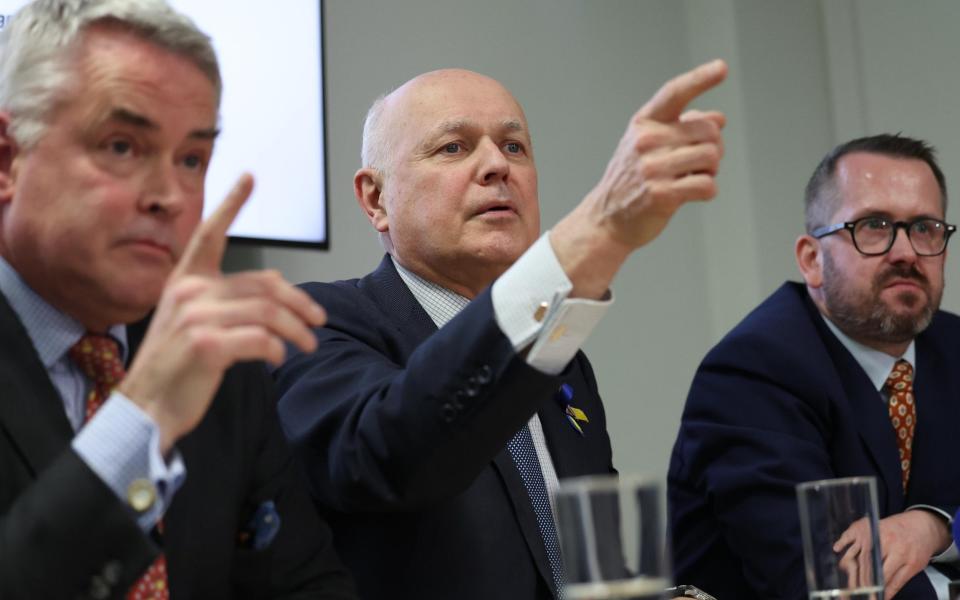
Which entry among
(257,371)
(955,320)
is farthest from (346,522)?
(955,320)

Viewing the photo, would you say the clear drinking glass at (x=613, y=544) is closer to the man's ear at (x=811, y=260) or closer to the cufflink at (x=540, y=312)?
the cufflink at (x=540, y=312)

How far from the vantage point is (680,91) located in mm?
1412

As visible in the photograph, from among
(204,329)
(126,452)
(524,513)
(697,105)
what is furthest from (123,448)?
(697,105)

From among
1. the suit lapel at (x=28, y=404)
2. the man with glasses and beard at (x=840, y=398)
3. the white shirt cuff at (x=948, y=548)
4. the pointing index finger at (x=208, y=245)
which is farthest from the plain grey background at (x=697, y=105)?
the pointing index finger at (x=208, y=245)

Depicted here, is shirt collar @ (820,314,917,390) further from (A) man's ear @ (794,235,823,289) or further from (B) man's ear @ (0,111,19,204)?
(B) man's ear @ (0,111,19,204)

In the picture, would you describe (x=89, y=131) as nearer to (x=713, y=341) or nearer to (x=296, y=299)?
(x=296, y=299)

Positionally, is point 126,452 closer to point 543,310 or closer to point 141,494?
point 141,494

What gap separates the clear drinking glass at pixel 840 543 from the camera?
1.34 meters

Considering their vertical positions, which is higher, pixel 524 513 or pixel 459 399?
pixel 459 399

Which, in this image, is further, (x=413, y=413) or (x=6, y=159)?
(x=413, y=413)

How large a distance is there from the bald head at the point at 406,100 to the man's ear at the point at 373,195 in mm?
19

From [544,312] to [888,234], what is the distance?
5.63 ft

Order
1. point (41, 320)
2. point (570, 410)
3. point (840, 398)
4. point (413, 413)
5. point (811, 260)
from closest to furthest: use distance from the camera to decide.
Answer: point (41, 320)
point (413, 413)
point (570, 410)
point (840, 398)
point (811, 260)

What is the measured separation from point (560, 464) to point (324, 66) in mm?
1521
